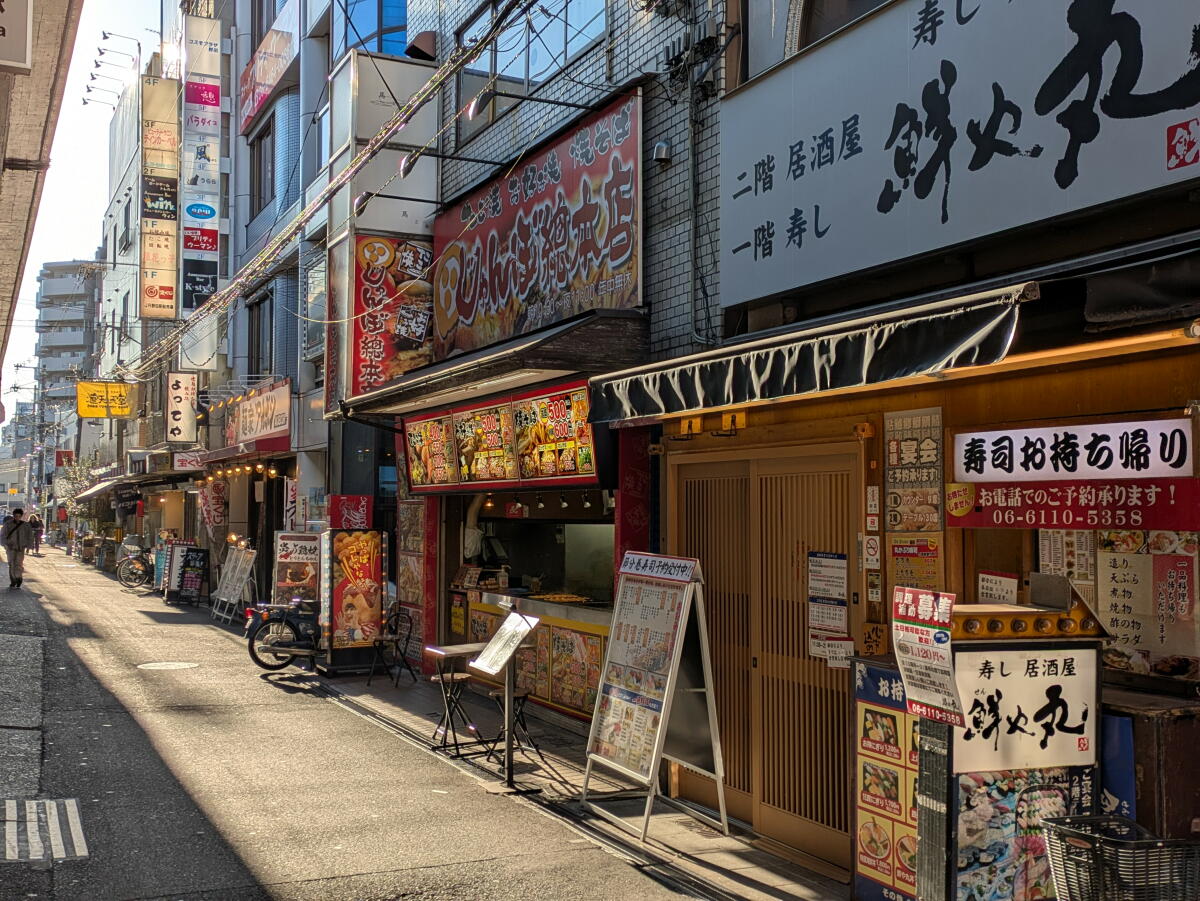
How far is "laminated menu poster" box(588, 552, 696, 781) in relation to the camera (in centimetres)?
818

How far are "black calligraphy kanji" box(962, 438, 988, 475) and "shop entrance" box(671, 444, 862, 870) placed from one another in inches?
40.5

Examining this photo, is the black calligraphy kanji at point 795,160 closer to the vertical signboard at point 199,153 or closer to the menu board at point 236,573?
the menu board at point 236,573

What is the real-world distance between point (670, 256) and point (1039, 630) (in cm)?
569

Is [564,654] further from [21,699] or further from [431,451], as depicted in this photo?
[21,699]

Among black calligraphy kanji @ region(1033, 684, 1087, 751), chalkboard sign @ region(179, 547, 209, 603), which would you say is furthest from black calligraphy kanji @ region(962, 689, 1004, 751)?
chalkboard sign @ region(179, 547, 209, 603)

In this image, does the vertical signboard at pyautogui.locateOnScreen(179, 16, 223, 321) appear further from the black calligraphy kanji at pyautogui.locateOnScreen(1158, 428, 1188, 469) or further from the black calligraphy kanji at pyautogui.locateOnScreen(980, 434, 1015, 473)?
the black calligraphy kanji at pyautogui.locateOnScreen(1158, 428, 1188, 469)

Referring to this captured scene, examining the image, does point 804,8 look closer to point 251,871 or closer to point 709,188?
point 709,188

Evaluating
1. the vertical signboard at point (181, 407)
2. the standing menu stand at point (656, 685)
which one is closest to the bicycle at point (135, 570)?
the vertical signboard at point (181, 407)

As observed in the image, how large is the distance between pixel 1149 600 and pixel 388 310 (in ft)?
41.2

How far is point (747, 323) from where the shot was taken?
30.4 ft

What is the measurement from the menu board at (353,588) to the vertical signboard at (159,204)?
1555cm

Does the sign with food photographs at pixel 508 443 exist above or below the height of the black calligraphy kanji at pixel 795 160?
below

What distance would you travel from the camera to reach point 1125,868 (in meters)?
4.40

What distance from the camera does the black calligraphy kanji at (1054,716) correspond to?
5.52 meters
